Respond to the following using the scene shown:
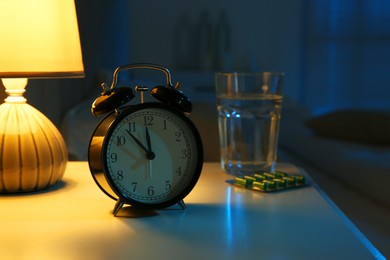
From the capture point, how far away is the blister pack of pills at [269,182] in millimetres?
1012

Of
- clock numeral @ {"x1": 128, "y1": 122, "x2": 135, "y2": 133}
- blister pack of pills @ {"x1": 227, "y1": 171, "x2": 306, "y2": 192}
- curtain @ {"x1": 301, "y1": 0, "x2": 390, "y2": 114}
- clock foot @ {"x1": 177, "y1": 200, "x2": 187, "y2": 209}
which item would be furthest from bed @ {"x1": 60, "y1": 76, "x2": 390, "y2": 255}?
curtain @ {"x1": 301, "y1": 0, "x2": 390, "y2": 114}

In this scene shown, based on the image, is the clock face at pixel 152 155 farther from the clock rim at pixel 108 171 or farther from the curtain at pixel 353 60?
the curtain at pixel 353 60

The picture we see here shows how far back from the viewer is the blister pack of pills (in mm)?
1012

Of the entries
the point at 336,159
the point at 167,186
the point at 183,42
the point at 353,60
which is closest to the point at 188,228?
the point at 167,186

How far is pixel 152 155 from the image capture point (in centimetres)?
86

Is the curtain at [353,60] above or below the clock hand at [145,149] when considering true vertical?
below

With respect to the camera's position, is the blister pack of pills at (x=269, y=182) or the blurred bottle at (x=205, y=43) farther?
the blurred bottle at (x=205, y=43)

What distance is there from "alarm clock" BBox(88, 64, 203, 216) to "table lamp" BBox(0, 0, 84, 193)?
0.15 metres

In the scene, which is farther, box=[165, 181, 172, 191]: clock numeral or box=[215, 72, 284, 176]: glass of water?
box=[215, 72, 284, 176]: glass of water

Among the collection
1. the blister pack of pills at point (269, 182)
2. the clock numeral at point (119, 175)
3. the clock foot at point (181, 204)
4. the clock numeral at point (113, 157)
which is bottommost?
the blister pack of pills at point (269, 182)

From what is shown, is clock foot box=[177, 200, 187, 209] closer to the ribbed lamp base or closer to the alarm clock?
the alarm clock

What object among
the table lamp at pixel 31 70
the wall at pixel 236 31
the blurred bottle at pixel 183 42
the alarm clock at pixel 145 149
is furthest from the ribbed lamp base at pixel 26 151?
the blurred bottle at pixel 183 42

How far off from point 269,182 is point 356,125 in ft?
4.70

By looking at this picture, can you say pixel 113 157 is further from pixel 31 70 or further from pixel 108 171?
pixel 31 70
